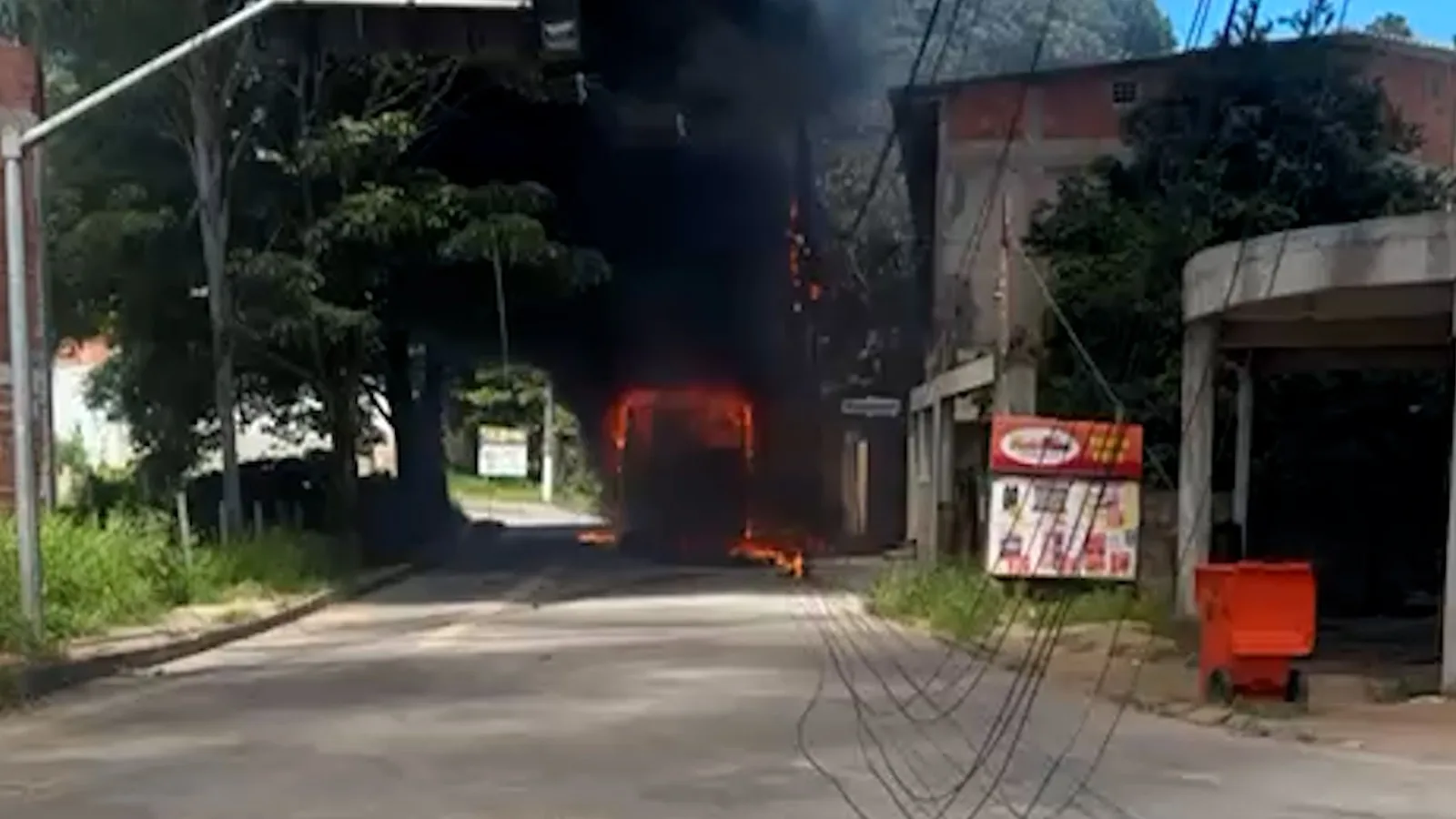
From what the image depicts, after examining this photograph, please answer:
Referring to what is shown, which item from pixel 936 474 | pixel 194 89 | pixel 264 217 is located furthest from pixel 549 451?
pixel 194 89

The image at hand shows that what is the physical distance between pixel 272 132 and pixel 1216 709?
20653mm

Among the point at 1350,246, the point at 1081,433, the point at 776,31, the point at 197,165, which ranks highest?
the point at 776,31

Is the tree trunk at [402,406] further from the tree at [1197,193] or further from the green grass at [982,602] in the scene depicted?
the green grass at [982,602]

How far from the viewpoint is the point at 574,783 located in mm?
10242

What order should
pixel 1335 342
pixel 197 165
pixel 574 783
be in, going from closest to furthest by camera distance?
pixel 574 783 → pixel 1335 342 → pixel 197 165

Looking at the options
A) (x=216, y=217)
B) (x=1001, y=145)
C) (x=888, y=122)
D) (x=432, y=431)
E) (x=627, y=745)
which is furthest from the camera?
(x=888, y=122)

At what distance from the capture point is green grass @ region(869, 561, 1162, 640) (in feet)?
68.6

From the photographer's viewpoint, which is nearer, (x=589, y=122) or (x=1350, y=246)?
(x=1350, y=246)

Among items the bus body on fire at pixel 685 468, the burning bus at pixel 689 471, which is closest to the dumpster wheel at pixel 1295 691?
the burning bus at pixel 689 471

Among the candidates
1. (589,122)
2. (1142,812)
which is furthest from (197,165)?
(1142,812)

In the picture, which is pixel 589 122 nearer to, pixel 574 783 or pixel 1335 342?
pixel 1335 342

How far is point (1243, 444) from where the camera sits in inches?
899

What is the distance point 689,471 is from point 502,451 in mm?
32021

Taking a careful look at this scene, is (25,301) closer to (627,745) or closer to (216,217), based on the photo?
(627,745)
